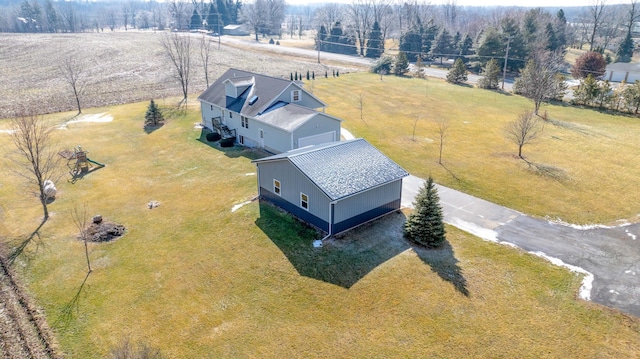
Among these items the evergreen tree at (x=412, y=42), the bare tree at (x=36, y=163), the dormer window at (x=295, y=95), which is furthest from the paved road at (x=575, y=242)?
the evergreen tree at (x=412, y=42)

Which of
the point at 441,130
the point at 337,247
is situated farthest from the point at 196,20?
the point at 337,247

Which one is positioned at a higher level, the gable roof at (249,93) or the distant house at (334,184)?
the gable roof at (249,93)

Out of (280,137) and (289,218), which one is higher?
(280,137)

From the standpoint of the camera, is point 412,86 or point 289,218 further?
point 412,86

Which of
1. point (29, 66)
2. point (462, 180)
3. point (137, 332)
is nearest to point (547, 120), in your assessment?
point (462, 180)

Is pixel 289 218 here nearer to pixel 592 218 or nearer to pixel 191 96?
pixel 592 218

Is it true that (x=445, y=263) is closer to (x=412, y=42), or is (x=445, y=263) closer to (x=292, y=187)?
(x=292, y=187)

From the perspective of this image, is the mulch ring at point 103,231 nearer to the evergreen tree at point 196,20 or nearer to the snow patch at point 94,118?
the snow patch at point 94,118

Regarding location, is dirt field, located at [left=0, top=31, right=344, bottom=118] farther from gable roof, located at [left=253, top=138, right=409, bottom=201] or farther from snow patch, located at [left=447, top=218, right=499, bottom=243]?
snow patch, located at [left=447, top=218, right=499, bottom=243]
